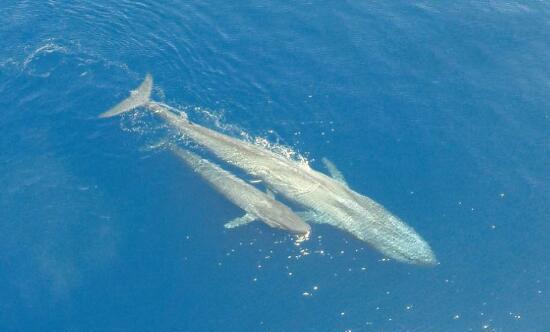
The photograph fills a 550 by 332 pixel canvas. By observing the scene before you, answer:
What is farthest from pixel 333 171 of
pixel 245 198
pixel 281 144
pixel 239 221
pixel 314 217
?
pixel 239 221

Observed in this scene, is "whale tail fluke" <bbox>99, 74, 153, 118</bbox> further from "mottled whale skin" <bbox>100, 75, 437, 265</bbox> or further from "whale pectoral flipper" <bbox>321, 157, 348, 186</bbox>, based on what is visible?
"whale pectoral flipper" <bbox>321, 157, 348, 186</bbox>

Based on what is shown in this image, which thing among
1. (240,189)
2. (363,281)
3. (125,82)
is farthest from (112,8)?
(363,281)

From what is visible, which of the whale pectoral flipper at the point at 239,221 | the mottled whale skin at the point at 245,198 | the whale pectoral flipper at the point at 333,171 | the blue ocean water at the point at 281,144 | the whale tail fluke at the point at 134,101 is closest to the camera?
the blue ocean water at the point at 281,144

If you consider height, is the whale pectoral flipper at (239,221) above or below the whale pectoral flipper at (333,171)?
below

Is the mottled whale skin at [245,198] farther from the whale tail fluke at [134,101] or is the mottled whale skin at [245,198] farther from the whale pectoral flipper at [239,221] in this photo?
the whale tail fluke at [134,101]

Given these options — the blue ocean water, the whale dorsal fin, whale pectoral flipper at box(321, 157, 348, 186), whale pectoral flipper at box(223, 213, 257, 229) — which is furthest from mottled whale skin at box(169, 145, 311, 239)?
whale pectoral flipper at box(321, 157, 348, 186)

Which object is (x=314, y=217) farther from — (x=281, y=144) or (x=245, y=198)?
(x=281, y=144)

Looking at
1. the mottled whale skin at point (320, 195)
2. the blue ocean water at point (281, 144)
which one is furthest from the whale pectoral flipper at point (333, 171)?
the blue ocean water at point (281, 144)
